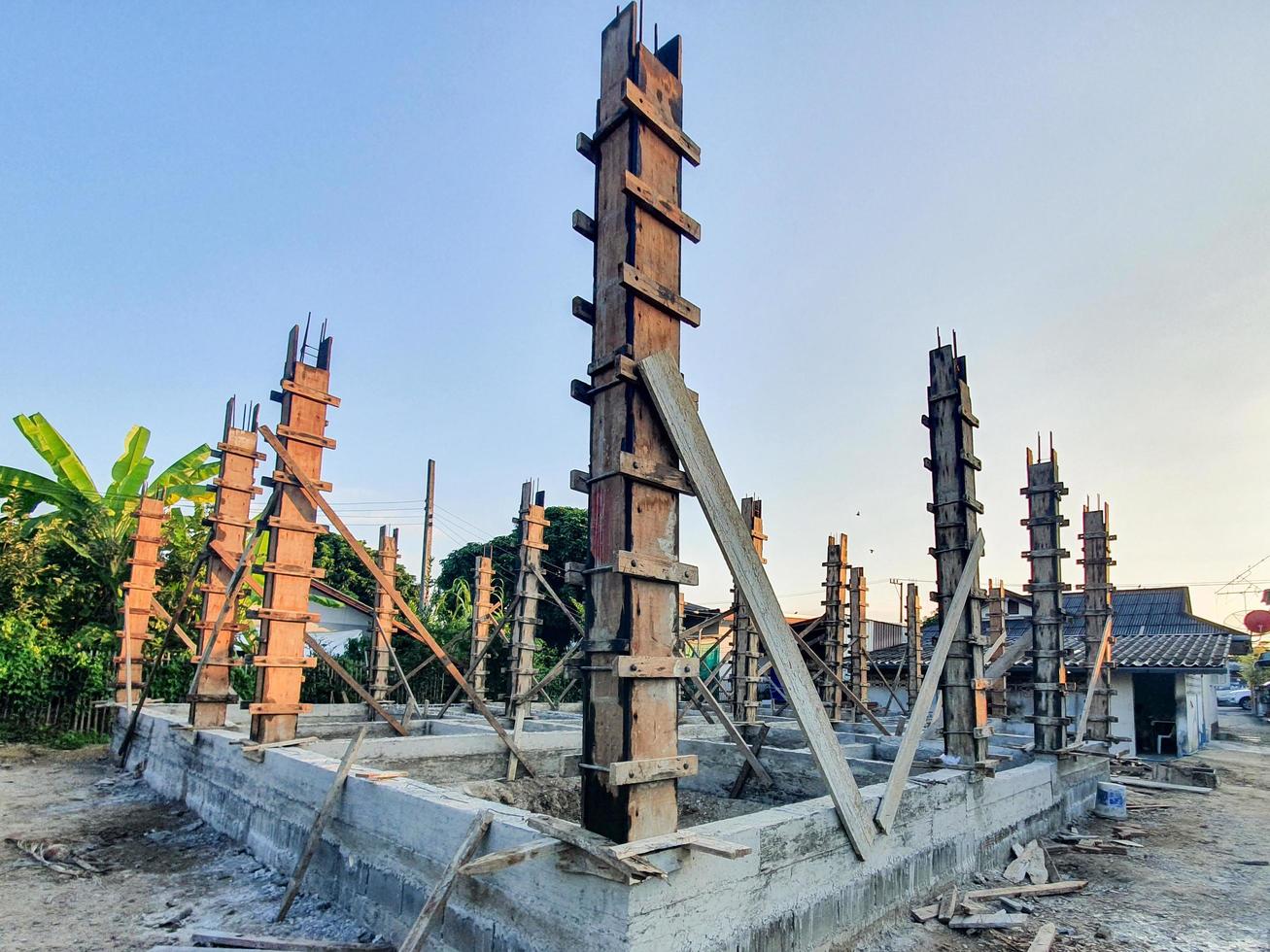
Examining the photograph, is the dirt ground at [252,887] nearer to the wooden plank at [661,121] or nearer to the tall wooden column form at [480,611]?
the wooden plank at [661,121]

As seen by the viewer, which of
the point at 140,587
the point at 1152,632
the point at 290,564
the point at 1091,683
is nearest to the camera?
the point at 290,564

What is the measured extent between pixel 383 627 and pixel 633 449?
38.7ft

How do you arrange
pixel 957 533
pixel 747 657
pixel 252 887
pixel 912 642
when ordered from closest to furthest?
pixel 252 887, pixel 957 533, pixel 747 657, pixel 912 642

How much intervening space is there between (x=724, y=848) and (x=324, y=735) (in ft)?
34.2

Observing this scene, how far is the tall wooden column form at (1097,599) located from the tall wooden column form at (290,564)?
41.1 feet

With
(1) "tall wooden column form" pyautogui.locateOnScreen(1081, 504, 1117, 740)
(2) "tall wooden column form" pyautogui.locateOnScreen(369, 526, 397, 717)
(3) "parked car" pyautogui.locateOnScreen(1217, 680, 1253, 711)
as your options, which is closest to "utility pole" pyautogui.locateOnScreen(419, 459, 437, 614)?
(2) "tall wooden column form" pyautogui.locateOnScreen(369, 526, 397, 717)

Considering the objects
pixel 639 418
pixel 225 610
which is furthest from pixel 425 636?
pixel 639 418

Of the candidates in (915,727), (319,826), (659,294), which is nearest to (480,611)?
(319,826)

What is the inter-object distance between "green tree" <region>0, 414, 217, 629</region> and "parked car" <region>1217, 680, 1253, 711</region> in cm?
5869

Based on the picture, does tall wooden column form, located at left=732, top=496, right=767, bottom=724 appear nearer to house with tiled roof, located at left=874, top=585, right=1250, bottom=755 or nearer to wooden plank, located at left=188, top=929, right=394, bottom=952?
wooden plank, located at left=188, top=929, right=394, bottom=952

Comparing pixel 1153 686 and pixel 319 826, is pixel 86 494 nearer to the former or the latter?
pixel 319 826

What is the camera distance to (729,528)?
15.0 ft

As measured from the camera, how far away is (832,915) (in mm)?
5168

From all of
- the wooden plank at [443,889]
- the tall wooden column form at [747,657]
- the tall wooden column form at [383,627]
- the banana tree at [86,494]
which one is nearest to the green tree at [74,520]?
the banana tree at [86,494]
